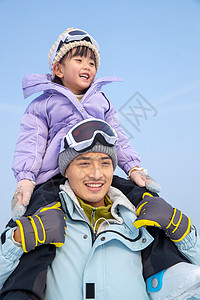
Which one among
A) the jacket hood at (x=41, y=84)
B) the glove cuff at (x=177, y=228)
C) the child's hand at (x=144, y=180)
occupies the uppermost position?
the jacket hood at (x=41, y=84)

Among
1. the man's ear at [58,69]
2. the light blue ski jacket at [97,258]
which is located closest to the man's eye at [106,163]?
the light blue ski jacket at [97,258]

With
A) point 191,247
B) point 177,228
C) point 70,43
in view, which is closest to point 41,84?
point 70,43

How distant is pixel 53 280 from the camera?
181cm

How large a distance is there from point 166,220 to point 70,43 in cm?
174

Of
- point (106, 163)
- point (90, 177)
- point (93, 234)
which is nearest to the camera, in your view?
point (93, 234)

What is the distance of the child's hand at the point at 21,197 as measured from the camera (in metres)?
2.03

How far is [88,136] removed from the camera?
2.16 metres

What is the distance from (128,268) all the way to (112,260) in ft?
A: 0.35

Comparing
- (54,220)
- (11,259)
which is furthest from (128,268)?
(11,259)

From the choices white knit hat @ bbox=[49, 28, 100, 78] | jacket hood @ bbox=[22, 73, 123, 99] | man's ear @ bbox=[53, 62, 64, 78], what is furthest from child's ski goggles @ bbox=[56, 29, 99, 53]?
jacket hood @ bbox=[22, 73, 123, 99]

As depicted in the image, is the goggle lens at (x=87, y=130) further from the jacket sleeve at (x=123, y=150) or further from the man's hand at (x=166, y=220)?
the man's hand at (x=166, y=220)

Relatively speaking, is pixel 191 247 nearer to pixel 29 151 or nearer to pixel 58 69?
pixel 29 151

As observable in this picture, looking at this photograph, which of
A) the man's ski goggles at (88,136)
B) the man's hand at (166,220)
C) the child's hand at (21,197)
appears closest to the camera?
the man's hand at (166,220)

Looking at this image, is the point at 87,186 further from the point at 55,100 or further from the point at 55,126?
the point at 55,100
